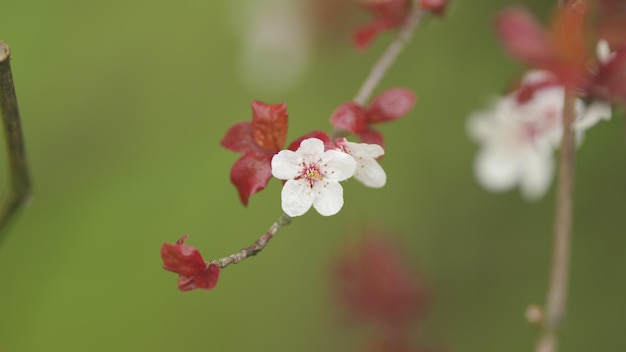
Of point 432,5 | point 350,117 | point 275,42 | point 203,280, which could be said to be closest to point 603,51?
point 432,5

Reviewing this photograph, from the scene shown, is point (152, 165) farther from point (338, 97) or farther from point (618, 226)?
point (618, 226)

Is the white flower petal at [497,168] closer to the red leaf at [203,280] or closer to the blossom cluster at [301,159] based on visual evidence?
the blossom cluster at [301,159]

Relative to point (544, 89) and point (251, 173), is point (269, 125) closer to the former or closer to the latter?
point (251, 173)

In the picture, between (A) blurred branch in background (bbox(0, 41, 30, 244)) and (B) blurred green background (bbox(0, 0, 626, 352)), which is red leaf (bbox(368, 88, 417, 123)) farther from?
(B) blurred green background (bbox(0, 0, 626, 352))

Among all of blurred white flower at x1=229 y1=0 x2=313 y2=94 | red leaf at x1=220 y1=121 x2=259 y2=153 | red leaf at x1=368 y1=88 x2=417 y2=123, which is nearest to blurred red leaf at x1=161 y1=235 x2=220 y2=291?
red leaf at x1=220 y1=121 x2=259 y2=153

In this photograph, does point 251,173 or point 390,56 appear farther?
point 390,56

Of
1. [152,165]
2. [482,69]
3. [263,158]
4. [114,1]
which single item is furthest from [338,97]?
[263,158]
